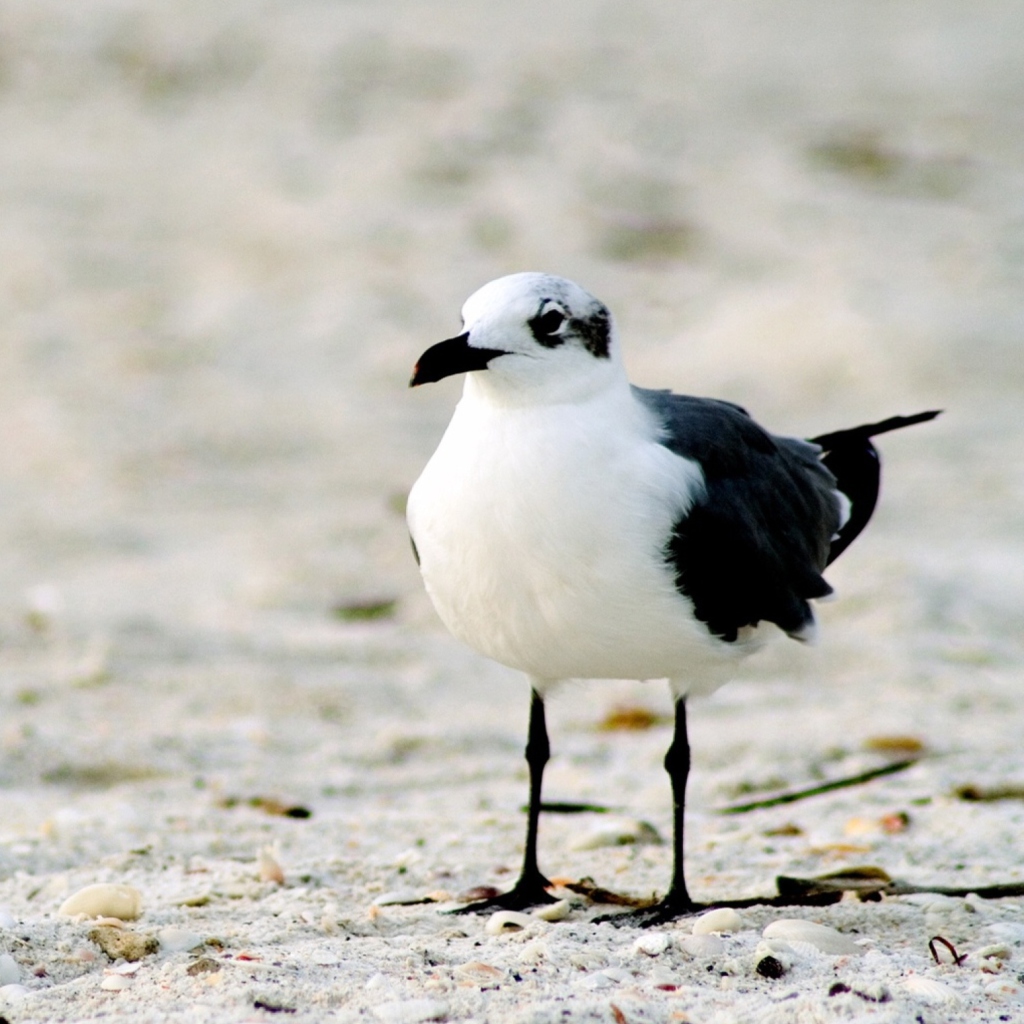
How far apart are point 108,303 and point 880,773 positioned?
611 centimetres

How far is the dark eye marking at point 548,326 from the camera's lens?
12.2 feet

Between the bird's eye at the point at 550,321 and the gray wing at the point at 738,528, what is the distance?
32 cm

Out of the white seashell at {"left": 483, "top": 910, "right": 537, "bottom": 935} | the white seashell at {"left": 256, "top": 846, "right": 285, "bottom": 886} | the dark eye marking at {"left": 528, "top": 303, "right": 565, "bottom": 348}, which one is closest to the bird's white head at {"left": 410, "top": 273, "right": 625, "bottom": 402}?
the dark eye marking at {"left": 528, "top": 303, "right": 565, "bottom": 348}

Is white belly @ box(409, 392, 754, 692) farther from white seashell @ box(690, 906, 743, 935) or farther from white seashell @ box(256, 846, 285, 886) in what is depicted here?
white seashell @ box(256, 846, 285, 886)

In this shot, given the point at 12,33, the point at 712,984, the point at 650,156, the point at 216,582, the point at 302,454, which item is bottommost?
the point at 712,984

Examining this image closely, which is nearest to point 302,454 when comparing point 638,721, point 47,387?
point 47,387

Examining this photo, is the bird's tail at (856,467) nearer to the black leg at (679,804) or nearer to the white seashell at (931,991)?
the black leg at (679,804)

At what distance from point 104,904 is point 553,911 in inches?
36.2

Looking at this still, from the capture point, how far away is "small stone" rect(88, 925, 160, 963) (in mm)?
3344

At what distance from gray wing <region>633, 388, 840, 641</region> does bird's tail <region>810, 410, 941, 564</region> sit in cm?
40

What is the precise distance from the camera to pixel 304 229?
34.7 feet

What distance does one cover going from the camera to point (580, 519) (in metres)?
3.58

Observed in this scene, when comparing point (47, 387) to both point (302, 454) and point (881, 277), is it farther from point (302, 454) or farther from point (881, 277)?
point (881, 277)

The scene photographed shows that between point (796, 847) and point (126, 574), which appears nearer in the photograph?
point (796, 847)
